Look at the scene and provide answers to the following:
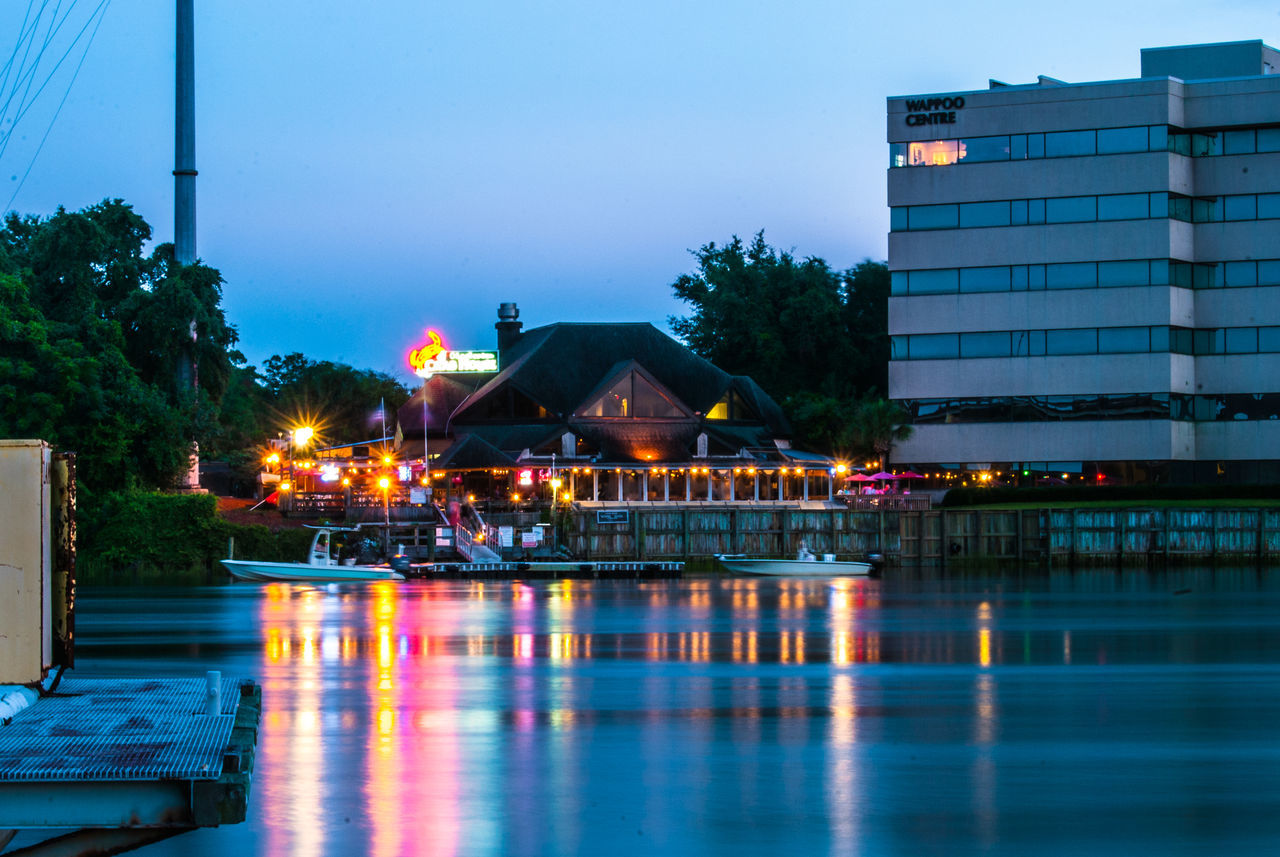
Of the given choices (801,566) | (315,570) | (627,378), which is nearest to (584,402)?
(627,378)

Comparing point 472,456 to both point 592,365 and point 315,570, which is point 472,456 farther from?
point 592,365

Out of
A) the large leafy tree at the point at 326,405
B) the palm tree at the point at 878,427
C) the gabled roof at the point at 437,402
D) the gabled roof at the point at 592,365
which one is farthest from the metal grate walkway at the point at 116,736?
the large leafy tree at the point at 326,405

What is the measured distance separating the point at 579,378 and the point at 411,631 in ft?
133

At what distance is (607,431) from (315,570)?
62.7 feet

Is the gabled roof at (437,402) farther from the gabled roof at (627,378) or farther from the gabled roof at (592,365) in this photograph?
the gabled roof at (627,378)

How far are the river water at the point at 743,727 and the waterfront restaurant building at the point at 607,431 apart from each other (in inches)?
1034

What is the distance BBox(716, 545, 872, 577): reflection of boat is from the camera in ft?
183

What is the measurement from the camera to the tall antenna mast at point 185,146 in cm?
6350

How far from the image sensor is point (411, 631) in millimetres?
34969

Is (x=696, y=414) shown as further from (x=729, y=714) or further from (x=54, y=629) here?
(x=54, y=629)

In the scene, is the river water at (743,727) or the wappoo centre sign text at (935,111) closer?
the river water at (743,727)

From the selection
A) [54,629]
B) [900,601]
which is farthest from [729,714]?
[900,601]

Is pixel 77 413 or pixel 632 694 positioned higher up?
pixel 77 413

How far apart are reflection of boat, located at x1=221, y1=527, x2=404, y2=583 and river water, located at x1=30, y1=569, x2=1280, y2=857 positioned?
480 inches
